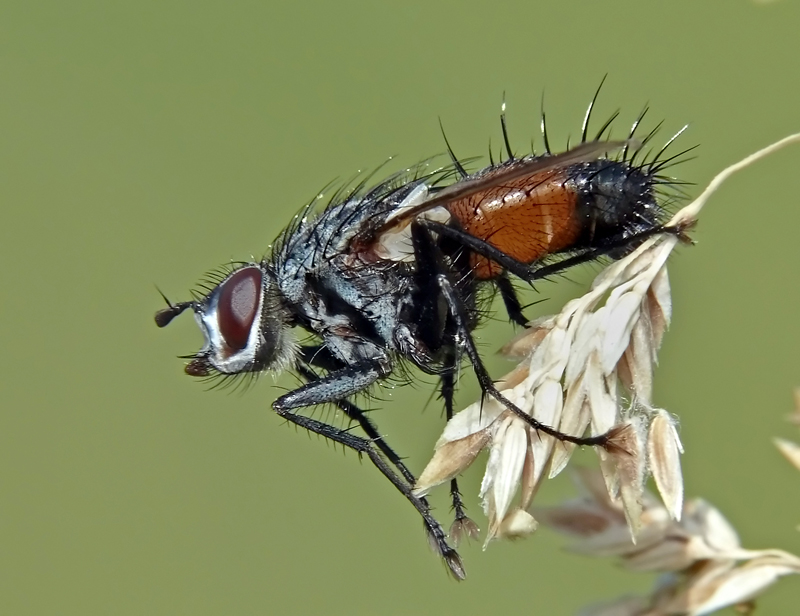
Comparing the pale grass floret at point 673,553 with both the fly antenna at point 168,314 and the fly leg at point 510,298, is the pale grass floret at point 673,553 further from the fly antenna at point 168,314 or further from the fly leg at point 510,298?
the fly antenna at point 168,314

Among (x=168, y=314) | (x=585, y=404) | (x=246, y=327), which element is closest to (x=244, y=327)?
(x=246, y=327)

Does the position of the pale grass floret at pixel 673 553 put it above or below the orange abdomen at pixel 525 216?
below

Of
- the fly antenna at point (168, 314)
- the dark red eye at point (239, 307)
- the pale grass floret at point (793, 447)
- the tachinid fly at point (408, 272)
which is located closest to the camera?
the pale grass floret at point (793, 447)

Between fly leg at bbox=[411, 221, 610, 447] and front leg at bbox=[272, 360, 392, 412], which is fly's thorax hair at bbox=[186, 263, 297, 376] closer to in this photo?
front leg at bbox=[272, 360, 392, 412]

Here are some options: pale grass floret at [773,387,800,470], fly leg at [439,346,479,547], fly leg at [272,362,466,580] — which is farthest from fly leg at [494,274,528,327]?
pale grass floret at [773,387,800,470]

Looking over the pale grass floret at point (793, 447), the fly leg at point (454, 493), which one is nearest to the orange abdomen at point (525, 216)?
the fly leg at point (454, 493)

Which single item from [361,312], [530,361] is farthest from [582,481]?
[361,312]

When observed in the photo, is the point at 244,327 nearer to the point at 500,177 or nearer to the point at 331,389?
the point at 331,389

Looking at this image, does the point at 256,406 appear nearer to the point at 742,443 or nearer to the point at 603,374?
the point at 742,443
